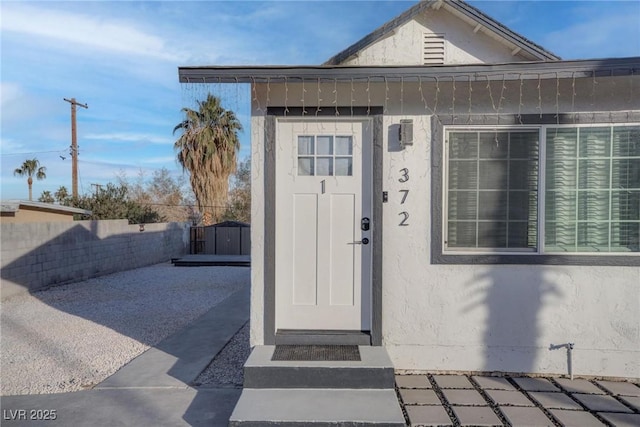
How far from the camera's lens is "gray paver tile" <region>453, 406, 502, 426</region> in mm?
3051

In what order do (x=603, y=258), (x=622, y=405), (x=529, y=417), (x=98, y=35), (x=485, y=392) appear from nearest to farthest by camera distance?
(x=529, y=417) → (x=622, y=405) → (x=485, y=392) → (x=603, y=258) → (x=98, y=35)

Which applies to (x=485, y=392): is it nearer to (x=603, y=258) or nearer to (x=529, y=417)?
(x=529, y=417)

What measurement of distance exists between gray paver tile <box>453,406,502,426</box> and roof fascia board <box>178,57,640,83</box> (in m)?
2.88

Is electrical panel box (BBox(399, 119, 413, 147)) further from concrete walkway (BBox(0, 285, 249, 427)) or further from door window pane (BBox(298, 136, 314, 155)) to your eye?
concrete walkway (BBox(0, 285, 249, 427))

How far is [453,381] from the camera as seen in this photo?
151 inches

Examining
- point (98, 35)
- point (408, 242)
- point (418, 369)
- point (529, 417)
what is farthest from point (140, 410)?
point (98, 35)

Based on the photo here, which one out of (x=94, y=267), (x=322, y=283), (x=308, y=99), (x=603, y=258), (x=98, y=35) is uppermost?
(x=98, y=35)

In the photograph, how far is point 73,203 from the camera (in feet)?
50.7

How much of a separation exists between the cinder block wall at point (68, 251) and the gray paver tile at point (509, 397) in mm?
9442

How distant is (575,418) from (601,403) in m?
0.47

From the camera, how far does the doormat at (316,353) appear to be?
11.9 ft

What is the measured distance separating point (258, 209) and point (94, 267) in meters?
9.58

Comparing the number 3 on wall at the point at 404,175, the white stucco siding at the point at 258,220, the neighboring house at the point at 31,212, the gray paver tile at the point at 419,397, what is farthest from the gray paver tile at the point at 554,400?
the neighboring house at the point at 31,212

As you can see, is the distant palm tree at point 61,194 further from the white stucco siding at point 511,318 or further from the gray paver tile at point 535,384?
the gray paver tile at point 535,384
